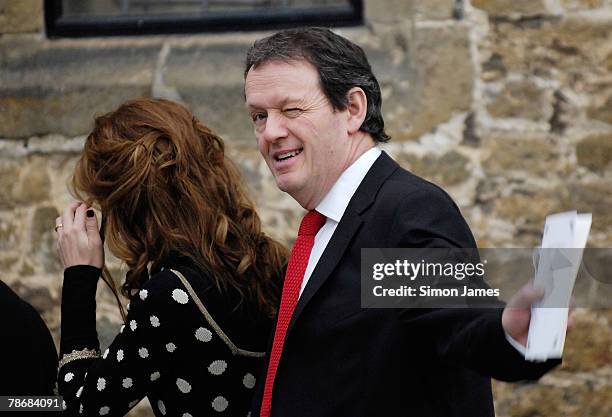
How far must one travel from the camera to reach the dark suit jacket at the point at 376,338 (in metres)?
2.02

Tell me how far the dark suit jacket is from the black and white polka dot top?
0.76 ft

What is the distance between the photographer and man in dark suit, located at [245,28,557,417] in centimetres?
200

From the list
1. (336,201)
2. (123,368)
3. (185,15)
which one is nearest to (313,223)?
(336,201)

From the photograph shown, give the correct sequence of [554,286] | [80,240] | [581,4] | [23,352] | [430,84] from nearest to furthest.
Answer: [554,286]
[80,240]
[23,352]
[581,4]
[430,84]

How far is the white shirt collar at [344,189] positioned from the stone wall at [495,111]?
197 cm

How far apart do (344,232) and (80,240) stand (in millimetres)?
706

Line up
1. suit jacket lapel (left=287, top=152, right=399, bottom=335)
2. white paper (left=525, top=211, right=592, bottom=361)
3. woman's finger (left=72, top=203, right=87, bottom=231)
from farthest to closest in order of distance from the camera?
1. woman's finger (left=72, top=203, right=87, bottom=231)
2. suit jacket lapel (left=287, top=152, right=399, bottom=335)
3. white paper (left=525, top=211, right=592, bottom=361)

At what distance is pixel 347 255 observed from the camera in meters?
2.15

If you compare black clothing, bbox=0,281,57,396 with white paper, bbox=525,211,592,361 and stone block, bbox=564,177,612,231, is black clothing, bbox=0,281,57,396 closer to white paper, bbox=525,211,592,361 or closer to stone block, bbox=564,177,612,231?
white paper, bbox=525,211,592,361

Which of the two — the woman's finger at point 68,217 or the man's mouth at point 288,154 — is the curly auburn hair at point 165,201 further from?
the man's mouth at point 288,154

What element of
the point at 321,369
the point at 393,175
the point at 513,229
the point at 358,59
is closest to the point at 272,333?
the point at 321,369

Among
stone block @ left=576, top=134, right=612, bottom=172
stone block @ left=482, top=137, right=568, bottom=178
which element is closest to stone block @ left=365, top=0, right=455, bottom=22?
stone block @ left=482, top=137, right=568, bottom=178

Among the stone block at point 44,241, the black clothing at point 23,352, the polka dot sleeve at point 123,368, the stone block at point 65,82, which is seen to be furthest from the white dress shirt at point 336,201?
the stone block at point 44,241

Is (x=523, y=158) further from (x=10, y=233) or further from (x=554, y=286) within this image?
(x=554, y=286)
